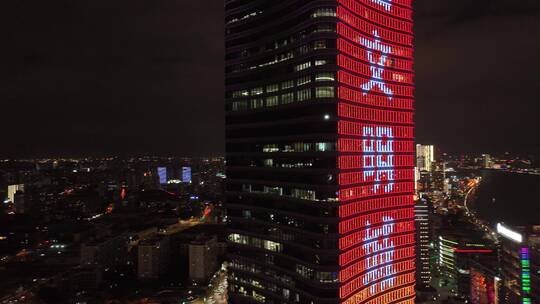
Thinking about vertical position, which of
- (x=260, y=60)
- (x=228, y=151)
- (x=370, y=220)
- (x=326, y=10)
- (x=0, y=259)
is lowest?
(x=0, y=259)

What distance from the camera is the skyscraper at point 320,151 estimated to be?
7338cm

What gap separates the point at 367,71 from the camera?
83750 mm

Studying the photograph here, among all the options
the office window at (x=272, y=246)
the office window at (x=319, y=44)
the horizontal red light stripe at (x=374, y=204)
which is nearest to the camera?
the office window at (x=319, y=44)

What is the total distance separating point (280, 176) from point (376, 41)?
3282cm

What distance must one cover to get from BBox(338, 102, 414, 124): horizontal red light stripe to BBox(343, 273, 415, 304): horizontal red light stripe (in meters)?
31.5

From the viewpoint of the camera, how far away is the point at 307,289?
74.2 m

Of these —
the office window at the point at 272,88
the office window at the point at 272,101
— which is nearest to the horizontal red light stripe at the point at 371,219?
the office window at the point at 272,101

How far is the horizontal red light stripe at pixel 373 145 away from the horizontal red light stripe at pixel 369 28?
20.5 meters

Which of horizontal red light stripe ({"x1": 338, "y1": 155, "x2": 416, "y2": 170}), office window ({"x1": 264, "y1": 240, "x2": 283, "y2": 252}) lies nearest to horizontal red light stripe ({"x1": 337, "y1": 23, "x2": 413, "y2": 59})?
horizontal red light stripe ({"x1": 338, "y1": 155, "x2": 416, "y2": 170})

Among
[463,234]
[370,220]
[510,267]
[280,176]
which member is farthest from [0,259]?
[463,234]

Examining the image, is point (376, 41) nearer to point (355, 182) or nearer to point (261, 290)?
point (355, 182)

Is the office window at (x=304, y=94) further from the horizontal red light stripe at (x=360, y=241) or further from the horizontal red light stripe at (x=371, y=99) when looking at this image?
the horizontal red light stripe at (x=360, y=241)

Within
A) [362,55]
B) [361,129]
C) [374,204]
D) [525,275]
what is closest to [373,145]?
[361,129]

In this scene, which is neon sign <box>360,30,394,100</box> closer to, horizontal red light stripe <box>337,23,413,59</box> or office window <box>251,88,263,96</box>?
horizontal red light stripe <box>337,23,413,59</box>
